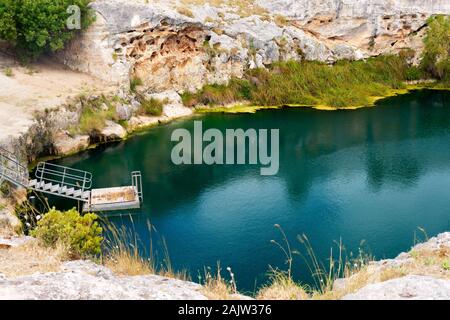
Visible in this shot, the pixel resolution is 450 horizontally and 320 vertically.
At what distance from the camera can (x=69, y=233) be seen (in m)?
16.4

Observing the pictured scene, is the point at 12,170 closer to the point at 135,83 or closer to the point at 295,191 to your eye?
the point at 295,191

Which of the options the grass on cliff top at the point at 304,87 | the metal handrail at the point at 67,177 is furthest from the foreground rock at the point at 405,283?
the grass on cliff top at the point at 304,87

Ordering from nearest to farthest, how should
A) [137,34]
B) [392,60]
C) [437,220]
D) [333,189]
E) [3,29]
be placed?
[437,220] → [333,189] → [3,29] → [137,34] → [392,60]

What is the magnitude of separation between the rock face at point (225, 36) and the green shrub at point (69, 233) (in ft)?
109

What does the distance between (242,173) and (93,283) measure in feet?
89.4

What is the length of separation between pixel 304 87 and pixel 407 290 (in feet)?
168

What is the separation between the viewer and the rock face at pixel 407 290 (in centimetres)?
920

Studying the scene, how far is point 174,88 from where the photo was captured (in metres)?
55.1

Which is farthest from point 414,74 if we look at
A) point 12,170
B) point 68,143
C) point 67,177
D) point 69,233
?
point 69,233

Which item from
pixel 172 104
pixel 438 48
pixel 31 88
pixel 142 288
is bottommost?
pixel 142 288

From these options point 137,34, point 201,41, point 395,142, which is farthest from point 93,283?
point 201,41

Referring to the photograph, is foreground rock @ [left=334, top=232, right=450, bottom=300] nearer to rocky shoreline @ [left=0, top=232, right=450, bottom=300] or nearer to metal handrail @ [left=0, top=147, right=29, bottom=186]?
rocky shoreline @ [left=0, top=232, right=450, bottom=300]

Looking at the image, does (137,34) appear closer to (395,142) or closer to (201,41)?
(201,41)

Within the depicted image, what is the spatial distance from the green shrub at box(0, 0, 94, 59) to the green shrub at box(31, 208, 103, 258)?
3046 centimetres
